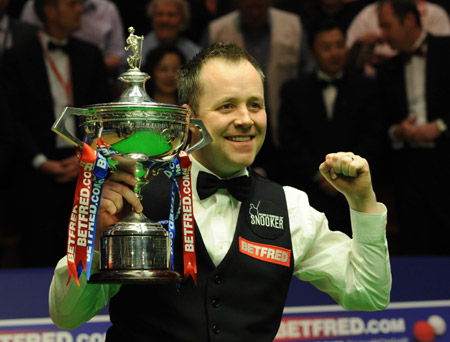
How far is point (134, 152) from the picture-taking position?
2297 millimetres

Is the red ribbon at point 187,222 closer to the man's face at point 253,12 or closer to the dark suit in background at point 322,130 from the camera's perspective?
the dark suit in background at point 322,130

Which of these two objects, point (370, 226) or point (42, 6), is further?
point (42, 6)

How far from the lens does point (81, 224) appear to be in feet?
7.50

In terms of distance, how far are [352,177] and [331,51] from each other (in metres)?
2.92

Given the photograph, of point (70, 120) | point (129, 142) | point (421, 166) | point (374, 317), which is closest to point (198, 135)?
point (129, 142)

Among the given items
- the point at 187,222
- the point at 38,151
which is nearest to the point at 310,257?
the point at 187,222

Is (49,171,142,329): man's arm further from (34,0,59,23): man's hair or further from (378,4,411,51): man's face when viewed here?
A: (378,4,411,51): man's face

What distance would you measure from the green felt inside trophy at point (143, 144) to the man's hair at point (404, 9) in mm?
3371

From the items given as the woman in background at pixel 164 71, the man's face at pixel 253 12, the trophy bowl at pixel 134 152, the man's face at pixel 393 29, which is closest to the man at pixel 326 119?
the man's face at pixel 393 29

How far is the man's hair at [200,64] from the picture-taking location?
2.64 metres

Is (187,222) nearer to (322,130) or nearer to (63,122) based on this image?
(63,122)

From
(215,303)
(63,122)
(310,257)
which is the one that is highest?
(63,122)

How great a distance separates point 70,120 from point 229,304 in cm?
277

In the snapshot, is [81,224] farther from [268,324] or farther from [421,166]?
[421,166]
